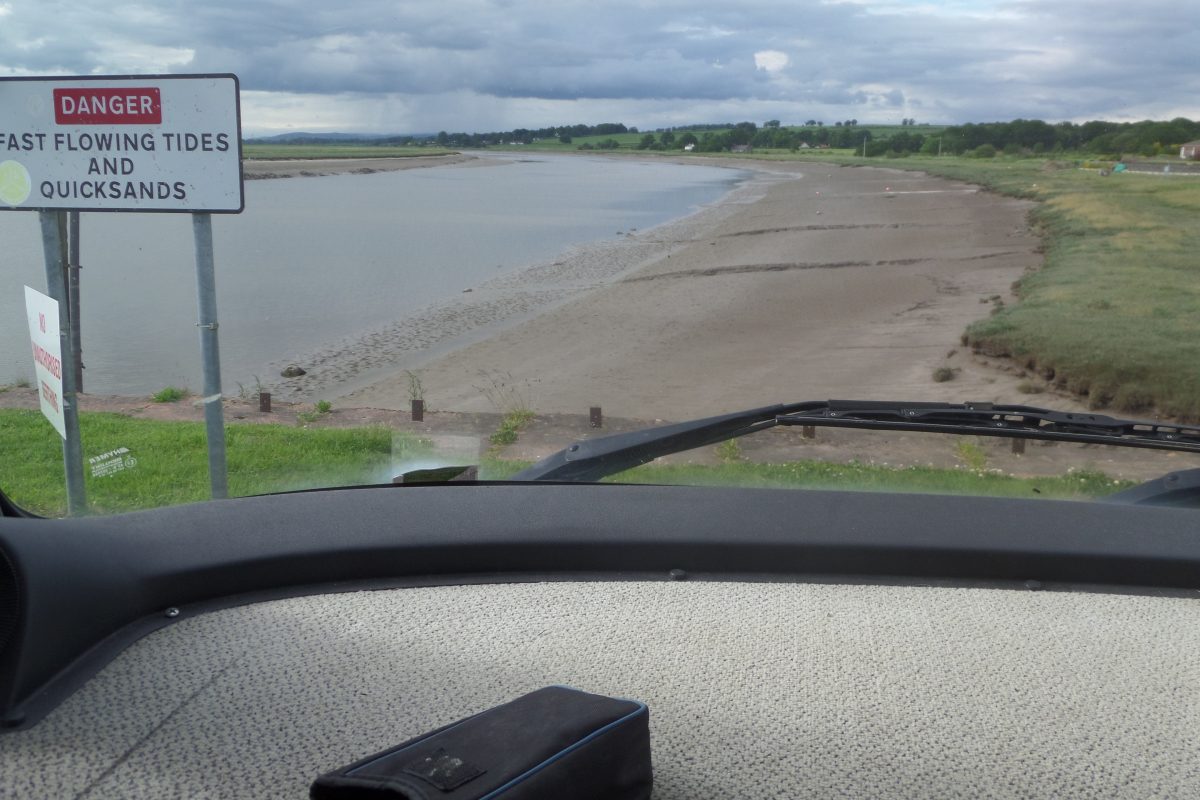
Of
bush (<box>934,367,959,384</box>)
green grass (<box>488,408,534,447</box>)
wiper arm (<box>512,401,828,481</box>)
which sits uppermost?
wiper arm (<box>512,401,828,481</box>)

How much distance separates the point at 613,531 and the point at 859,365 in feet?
7.13

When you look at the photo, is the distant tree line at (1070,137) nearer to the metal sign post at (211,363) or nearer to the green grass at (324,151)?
the green grass at (324,151)

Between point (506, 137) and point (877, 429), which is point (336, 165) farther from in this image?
point (877, 429)

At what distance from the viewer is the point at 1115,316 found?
3352 mm

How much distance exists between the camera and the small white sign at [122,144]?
9.10 feet

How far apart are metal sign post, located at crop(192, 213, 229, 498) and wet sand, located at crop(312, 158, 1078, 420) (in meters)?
1.12

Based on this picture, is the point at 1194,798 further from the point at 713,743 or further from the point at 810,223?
the point at 810,223

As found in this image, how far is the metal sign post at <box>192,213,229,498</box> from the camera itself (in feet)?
9.30

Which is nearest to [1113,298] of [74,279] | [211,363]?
[211,363]

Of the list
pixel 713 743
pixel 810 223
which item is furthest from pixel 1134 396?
pixel 810 223

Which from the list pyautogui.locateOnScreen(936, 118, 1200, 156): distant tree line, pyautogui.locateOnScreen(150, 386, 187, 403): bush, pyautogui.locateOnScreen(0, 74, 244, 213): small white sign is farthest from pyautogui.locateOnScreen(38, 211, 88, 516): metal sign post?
pyautogui.locateOnScreen(936, 118, 1200, 156): distant tree line

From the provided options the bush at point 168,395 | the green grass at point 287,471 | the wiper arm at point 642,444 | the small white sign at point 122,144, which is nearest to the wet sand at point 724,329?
the bush at point 168,395

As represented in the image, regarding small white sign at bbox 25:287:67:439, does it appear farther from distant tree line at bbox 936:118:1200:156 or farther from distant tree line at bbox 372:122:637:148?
distant tree line at bbox 936:118:1200:156

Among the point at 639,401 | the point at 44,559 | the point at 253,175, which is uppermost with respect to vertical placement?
the point at 253,175
